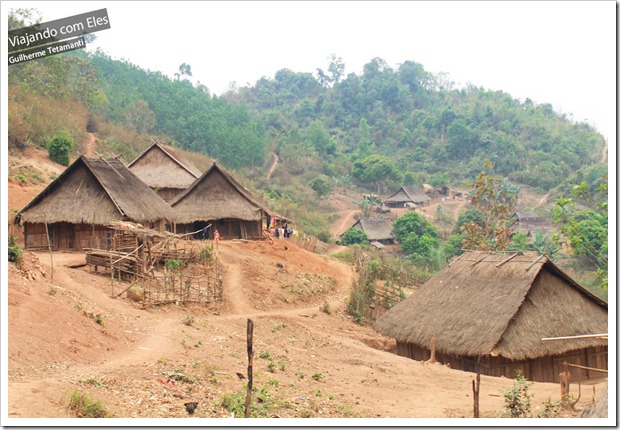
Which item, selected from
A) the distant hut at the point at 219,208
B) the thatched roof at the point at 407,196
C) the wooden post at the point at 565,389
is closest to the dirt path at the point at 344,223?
the thatched roof at the point at 407,196

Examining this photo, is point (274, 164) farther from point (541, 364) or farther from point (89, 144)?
point (541, 364)

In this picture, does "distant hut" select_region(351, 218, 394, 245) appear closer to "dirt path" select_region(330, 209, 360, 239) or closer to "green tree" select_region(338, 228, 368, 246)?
"green tree" select_region(338, 228, 368, 246)

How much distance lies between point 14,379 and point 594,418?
247 inches

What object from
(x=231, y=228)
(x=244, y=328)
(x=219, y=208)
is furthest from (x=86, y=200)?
(x=231, y=228)

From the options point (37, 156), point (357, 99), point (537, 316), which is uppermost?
point (357, 99)

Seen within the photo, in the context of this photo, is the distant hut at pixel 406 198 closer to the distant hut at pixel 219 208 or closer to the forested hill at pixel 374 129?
the forested hill at pixel 374 129

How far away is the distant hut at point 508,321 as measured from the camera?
13.3 meters

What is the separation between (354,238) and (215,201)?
17025 mm

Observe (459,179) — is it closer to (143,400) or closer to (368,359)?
(368,359)

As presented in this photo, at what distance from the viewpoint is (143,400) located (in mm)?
8398

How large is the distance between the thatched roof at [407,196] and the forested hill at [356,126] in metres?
3.12

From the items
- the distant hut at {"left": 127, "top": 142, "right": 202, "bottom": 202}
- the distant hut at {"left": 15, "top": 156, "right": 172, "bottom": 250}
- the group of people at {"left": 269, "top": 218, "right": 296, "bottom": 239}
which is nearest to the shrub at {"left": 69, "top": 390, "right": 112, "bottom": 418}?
the distant hut at {"left": 15, "top": 156, "right": 172, "bottom": 250}

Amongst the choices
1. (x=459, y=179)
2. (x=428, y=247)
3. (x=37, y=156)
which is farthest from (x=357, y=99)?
(x=37, y=156)

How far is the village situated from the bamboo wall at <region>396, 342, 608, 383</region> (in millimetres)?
28
